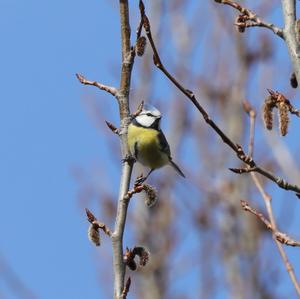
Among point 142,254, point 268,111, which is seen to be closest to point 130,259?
point 142,254

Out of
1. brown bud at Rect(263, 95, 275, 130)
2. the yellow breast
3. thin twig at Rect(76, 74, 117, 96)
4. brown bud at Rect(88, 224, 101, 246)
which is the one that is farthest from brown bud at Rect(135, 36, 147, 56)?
the yellow breast

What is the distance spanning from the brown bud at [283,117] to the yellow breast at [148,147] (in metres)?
1.78

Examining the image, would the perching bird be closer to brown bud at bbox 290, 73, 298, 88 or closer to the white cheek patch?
the white cheek patch

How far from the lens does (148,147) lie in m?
4.38

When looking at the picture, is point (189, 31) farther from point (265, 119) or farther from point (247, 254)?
point (265, 119)

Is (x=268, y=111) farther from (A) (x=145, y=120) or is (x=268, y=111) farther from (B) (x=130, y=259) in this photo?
(A) (x=145, y=120)

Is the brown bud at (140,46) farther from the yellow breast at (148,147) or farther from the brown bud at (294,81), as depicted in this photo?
the yellow breast at (148,147)

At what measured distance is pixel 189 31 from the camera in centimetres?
905

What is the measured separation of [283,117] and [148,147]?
1.98 meters

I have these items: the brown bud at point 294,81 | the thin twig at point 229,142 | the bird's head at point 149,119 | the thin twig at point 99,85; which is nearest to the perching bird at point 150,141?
the bird's head at point 149,119

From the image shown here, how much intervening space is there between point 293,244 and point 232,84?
6.36 metres

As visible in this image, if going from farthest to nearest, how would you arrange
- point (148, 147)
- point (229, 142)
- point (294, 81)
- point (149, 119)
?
point (149, 119) < point (148, 147) < point (294, 81) < point (229, 142)

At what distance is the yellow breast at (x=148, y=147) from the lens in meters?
4.24

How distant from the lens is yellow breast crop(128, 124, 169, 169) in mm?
4238
